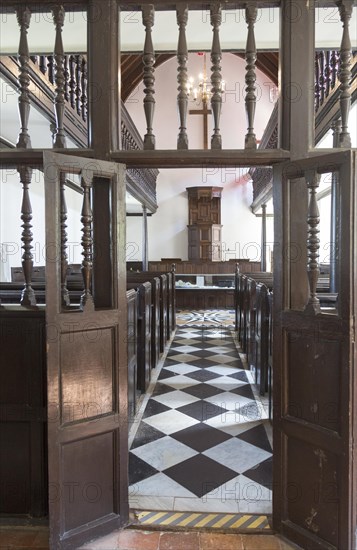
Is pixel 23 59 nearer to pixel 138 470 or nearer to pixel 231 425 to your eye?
pixel 138 470

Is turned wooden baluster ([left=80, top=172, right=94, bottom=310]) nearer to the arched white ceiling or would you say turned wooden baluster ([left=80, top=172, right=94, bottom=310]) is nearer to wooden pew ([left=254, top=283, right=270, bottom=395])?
the arched white ceiling

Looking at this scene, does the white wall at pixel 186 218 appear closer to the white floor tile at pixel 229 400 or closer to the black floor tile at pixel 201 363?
the black floor tile at pixel 201 363

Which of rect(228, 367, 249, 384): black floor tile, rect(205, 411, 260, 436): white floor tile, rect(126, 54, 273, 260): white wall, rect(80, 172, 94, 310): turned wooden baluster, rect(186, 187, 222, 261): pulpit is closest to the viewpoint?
rect(80, 172, 94, 310): turned wooden baluster

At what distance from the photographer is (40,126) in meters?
5.17

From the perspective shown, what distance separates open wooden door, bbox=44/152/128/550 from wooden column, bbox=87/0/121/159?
0.18 m

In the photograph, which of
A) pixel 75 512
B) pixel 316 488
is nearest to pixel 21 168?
pixel 75 512

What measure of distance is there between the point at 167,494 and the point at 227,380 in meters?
1.99

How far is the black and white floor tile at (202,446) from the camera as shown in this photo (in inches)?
82.9

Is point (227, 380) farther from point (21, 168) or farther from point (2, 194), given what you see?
point (2, 194)

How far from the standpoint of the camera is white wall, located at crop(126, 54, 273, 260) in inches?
476

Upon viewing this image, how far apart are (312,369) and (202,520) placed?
3.17ft

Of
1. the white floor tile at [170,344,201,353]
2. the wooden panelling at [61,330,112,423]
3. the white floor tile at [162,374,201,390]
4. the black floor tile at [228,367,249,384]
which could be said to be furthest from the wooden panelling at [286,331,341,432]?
the white floor tile at [170,344,201,353]

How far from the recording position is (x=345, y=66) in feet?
5.62

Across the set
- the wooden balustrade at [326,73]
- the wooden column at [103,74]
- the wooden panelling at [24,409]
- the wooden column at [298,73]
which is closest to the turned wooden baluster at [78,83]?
the wooden balustrade at [326,73]
